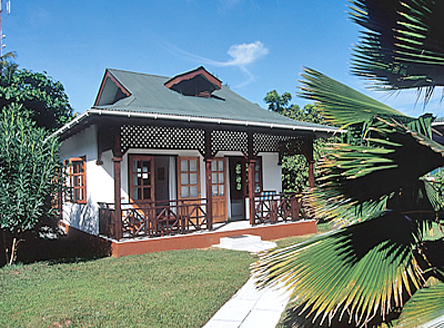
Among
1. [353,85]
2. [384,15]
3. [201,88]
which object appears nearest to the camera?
[384,15]

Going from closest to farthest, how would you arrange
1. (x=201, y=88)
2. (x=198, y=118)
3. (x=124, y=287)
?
(x=124, y=287) < (x=198, y=118) < (x=201, y=88)

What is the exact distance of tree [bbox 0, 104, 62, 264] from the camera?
→ 284 inches

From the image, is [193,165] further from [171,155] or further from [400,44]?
[400,44]

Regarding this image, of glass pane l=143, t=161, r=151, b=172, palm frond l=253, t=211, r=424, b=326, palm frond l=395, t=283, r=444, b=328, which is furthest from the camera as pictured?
glass pane l=143, t=161, r=151, b=172

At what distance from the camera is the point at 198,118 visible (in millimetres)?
8719

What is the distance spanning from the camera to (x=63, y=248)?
998 cm

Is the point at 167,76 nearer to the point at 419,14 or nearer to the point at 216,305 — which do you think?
the point at 216,305

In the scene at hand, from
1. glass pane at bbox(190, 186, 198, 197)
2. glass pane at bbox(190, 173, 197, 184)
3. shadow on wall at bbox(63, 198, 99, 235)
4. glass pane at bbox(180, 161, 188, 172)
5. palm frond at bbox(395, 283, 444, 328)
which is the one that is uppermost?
glass pane at bbox(180, 161, 188, 172)

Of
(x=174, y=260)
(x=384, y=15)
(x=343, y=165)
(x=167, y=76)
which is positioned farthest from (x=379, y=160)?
(x=167, y=76)

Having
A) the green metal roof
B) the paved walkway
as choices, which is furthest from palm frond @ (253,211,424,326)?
the green metal roof

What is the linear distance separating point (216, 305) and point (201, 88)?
8485 millimetres

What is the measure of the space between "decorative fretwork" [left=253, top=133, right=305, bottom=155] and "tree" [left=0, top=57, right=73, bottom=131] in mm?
10968

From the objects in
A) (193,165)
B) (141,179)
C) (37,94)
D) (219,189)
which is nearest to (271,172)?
(219,189)

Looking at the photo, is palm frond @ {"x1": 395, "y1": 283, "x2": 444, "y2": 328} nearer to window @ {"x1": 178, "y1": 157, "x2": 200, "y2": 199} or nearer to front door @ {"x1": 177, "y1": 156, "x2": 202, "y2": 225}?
front door @ {"x1": 177, "y1": 156, "x2": 202, "y2": 225}
